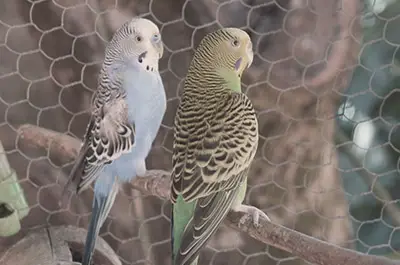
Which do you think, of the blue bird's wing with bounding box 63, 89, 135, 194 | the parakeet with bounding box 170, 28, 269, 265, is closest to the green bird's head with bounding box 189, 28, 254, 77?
the parakeet with bounding box 170, 28, 269, 265

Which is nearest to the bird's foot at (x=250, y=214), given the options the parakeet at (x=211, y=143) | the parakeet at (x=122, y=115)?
the parakeet at (x=211, y=143)

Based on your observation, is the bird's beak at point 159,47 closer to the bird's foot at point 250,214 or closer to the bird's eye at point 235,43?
the bird's eye at point 235,43

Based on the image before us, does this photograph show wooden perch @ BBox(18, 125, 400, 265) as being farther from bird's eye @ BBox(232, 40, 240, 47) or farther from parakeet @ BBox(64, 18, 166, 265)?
bird's eye @ BBox(232, 40, 240, 47)

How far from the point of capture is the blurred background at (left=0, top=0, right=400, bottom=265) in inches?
36.7

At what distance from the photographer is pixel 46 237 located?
95 centimetres

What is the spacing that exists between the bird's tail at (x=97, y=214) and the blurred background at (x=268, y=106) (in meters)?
0.04

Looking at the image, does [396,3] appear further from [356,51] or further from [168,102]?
[168,102]

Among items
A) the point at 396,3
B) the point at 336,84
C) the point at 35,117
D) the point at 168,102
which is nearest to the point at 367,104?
the point at 336,84

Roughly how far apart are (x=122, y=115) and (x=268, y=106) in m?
0.23

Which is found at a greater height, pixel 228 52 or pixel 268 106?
pixel 228 52

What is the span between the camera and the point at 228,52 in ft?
2.85

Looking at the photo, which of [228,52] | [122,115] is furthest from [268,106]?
[122,115]

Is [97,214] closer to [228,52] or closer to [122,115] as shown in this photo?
[122,115]

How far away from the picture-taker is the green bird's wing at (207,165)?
803 millimetres
